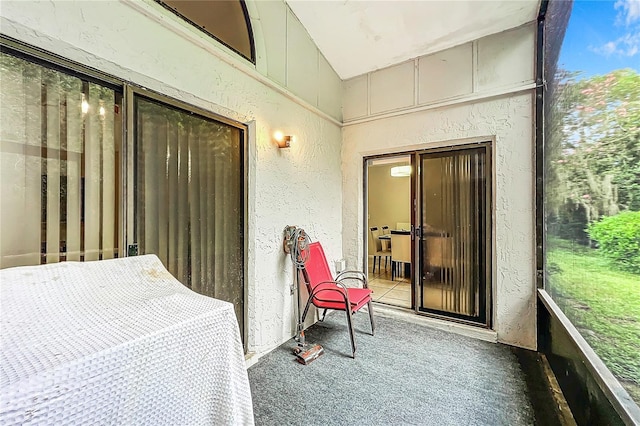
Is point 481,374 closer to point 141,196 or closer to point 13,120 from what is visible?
point 141,196

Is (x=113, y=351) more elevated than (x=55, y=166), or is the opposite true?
(x=55, y=166)

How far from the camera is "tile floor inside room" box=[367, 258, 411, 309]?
3.76 meters

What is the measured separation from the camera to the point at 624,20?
1.23 metres

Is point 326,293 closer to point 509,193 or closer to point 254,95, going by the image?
point 254,95

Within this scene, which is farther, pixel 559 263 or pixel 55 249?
pixel 559 263

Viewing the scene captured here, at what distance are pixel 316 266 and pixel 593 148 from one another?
238 cm

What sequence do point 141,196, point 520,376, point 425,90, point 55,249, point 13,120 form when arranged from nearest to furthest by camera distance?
point 13,120
point 55,249
point 141,196
point 520,376
point 425,90

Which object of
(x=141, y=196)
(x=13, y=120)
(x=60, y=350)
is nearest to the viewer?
(x=60, y=350)

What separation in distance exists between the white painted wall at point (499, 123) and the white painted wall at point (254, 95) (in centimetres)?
105

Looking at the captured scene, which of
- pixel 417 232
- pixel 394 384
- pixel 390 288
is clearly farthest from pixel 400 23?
pixel 390 288

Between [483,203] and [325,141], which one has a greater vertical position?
[325,141]

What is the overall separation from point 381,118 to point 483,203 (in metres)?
1.57

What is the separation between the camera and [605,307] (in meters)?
1.39

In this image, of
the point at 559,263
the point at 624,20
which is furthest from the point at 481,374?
the point at 624,20
